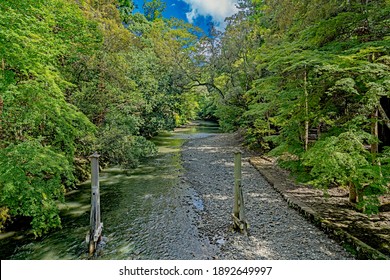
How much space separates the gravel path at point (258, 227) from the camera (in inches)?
169

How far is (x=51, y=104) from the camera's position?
181 inches

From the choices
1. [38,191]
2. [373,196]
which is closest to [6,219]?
[38,191]

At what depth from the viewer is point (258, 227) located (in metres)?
5.23

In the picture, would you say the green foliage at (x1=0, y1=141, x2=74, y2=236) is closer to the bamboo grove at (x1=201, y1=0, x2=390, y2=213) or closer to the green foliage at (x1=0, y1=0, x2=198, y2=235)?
the green foliage at (x1=0, y1=0, x2=198, y2=235)

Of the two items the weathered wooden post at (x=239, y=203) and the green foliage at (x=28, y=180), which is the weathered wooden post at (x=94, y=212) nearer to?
the green foliage at (x=28, y=180)

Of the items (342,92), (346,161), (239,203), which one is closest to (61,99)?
(239,203)

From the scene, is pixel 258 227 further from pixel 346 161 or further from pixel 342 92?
pixel 342 92

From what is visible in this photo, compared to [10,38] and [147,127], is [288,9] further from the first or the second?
[147,127]

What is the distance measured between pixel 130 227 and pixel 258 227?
2755 mm

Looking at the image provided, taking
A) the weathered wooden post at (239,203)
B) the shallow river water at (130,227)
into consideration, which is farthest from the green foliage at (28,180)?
the weathered wooden post at (239,203)

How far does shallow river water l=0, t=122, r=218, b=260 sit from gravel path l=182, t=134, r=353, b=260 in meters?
0.31

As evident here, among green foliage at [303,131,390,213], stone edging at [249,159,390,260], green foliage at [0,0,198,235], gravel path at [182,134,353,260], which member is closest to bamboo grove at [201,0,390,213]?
green foliage at [303,131,390,213]

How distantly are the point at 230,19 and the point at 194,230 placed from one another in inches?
538

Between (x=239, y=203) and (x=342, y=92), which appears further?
(x=239, y=203)
